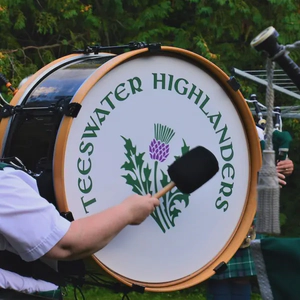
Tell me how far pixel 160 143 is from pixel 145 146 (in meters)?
0.07

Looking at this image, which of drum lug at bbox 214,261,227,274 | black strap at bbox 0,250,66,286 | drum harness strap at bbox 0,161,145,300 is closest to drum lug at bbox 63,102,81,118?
drum harness strap at bbox 0,161,145,300

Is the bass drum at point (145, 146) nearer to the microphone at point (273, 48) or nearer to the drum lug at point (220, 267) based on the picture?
the drum lug at point (220, 267)

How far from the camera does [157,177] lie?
2654 millimetres

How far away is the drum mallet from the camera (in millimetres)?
2375

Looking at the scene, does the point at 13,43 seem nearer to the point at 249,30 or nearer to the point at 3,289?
the point at 249,30

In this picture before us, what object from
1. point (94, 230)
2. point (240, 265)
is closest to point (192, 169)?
point (94, 230)

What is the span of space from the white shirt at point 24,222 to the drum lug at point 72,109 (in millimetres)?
410

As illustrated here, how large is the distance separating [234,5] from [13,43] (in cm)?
175

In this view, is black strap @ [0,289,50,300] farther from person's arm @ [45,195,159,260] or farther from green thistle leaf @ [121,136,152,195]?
green thistle leaf @ [121,136,152,195]

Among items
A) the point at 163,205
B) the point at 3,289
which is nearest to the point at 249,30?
the point at 163,205

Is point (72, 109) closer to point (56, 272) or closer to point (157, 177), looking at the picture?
point (157, 177)

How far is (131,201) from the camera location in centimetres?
231

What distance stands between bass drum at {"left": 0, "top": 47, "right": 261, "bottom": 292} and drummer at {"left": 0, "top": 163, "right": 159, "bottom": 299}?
24 cm

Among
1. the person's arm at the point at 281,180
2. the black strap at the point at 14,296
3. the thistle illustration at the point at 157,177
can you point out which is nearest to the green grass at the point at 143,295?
the person's arm at the point at 281,180
